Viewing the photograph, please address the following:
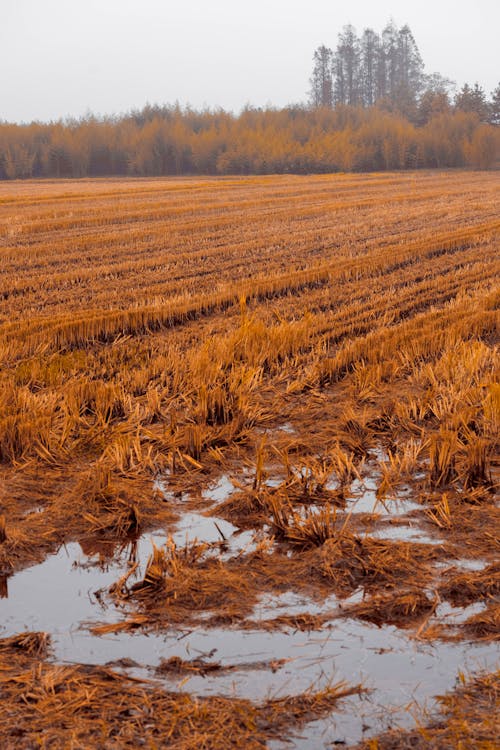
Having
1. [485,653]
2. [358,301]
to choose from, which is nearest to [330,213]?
[358,301]

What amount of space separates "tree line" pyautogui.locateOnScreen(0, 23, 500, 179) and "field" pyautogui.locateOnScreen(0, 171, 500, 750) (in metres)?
63.4

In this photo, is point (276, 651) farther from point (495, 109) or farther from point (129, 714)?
point (495, 109)

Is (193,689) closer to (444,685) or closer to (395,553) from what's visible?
(444,685)

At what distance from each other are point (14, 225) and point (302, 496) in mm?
18195

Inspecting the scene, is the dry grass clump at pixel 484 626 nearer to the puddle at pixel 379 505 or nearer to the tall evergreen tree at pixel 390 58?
the puddle at pixel 379 505

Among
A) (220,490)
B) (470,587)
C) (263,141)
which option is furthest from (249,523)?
(263,141)

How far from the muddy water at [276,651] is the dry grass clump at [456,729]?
6cm

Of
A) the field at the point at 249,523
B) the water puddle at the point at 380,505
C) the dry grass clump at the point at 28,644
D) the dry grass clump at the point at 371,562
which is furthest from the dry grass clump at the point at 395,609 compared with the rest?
the dry grass clump at the point at 28,644

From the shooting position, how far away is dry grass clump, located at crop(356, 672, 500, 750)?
267 cm

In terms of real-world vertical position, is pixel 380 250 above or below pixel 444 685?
above

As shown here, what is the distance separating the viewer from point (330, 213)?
25.2m

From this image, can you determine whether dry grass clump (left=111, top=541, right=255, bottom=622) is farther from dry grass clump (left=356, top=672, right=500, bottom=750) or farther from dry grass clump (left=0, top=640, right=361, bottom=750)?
dry grass clump (left=356, top=672, right=500, bottom=750)

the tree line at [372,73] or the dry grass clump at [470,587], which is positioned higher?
the tree line at [372,73]

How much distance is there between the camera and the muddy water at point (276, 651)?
9.53 ft
